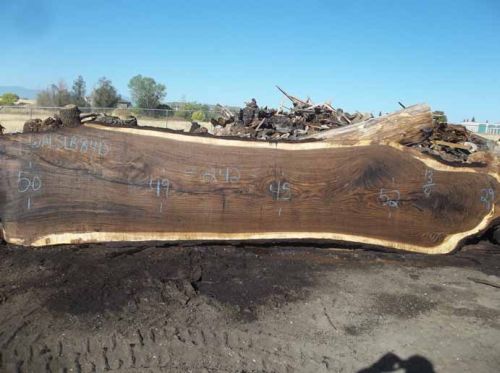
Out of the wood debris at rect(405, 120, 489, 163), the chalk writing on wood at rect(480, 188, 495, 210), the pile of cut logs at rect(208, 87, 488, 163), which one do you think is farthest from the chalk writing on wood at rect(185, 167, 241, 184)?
the wood debris at rect(405, 120, 489, 163)

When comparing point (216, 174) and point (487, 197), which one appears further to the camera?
point (487, 197)

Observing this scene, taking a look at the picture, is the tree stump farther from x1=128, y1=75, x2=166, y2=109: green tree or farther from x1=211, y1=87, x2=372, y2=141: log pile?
x1=128, y1=75, x2=166, y2=109: green tree

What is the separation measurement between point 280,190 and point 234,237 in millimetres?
579

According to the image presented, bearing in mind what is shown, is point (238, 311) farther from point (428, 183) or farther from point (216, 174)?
point (428, 183)

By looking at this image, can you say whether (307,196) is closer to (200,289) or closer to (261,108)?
(200,289)

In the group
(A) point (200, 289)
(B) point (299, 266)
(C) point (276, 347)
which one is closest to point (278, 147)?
(B) point (299, 266)

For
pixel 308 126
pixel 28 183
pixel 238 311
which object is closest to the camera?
pixel 238 311

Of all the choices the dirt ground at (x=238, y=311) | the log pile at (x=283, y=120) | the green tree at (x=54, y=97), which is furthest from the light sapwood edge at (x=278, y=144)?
the green tree at (x=54, y=97)

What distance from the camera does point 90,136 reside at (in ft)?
12.3

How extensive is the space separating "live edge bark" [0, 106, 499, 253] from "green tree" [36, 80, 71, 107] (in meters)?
37.0

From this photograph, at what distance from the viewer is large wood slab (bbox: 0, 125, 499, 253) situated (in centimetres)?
370

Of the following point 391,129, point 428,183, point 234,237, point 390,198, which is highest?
point 391,129

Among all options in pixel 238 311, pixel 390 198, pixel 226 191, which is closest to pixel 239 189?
pixel 226 191

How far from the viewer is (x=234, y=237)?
4004mm
